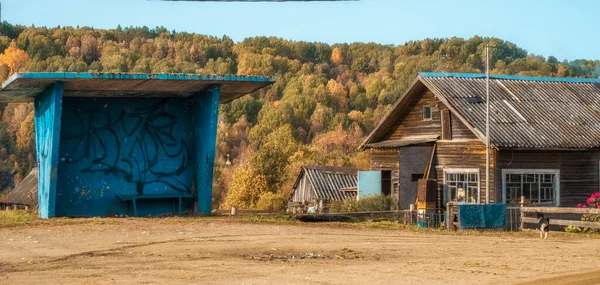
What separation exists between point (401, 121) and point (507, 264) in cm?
2253

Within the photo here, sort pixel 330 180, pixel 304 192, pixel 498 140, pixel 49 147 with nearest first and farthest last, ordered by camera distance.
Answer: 1. pixel 49 147
2. pixel 498 140
3. pixel 330 180
4. pixel 304 192

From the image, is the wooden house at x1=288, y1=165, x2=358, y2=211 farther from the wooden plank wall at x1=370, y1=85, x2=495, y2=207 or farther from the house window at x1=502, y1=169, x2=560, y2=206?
the house window at x1=502, y1=169, x2=560, y2=206

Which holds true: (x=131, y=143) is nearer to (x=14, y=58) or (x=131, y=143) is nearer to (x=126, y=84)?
(x=126, y=84)

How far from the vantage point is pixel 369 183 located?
4206 cm

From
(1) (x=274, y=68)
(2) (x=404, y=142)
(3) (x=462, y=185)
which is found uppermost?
(1) (x=274, y=68)

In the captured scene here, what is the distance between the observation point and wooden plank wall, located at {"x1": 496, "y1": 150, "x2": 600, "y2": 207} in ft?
119

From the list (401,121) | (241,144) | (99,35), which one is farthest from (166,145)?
(99,35)

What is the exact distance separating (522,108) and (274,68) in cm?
11549

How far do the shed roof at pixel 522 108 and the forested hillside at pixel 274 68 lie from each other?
46.9 metres

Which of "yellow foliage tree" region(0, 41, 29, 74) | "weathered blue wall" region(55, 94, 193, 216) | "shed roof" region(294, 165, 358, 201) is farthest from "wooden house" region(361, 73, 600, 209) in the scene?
"yellow foliage tree" region(0, 41, 29, 74)

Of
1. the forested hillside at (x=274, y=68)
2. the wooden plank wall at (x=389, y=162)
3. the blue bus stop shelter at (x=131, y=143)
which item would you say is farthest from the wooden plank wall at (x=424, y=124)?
the forested hillside at (x=274, y=68)

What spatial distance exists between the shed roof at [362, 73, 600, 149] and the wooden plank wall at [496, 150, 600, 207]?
0.69 metres

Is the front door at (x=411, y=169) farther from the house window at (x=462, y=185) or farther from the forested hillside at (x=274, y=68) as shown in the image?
the forested hillside at (x=274, y=68)

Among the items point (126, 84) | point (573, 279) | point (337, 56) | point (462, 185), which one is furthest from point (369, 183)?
point (337, 56)
